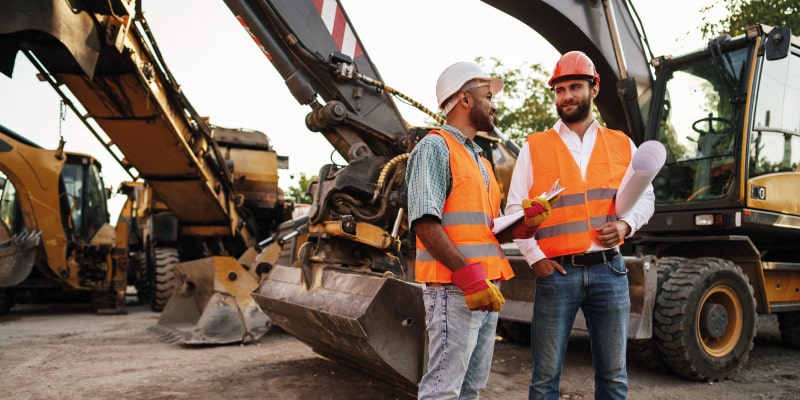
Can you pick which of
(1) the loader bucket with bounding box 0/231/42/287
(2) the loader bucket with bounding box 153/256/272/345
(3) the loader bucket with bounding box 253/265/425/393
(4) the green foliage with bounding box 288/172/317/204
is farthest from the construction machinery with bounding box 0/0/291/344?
(4) the green foliage with bounding box 288/172/317/204

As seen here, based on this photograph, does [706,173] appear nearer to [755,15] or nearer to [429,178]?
[429,178]

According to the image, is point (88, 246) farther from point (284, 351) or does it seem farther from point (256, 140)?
point (284, 351)

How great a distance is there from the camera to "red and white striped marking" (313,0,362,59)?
15.9 feet

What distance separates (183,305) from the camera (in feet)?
24.8

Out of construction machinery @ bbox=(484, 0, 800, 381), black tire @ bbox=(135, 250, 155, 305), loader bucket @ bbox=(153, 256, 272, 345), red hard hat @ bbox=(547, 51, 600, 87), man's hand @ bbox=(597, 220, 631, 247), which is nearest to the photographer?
man's hand @ bbox=(597, 220, 631, 247)

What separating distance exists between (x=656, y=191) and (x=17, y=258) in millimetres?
8191

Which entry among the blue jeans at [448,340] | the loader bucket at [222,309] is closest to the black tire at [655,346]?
the blue jeans at [448,340]

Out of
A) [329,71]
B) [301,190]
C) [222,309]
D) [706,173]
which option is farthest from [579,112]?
[301,190]

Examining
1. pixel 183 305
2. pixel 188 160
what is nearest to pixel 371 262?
pixel 183 305

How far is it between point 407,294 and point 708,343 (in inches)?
109

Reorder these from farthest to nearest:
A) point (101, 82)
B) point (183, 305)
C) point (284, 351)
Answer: point (183, 305)
point (101, 82)
point (284, 351)

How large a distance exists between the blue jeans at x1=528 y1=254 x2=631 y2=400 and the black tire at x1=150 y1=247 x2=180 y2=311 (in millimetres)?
8060

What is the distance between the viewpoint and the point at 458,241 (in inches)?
95.7

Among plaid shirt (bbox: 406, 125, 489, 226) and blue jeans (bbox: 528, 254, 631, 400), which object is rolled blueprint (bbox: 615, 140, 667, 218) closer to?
blue jeans (bbox: 528, 254, 631, 400)
